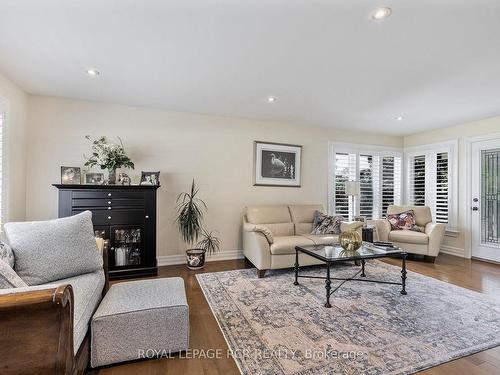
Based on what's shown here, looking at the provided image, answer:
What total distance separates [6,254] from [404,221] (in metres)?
5.36

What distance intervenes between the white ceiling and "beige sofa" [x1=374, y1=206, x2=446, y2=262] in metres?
1.92

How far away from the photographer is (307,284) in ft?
10.2

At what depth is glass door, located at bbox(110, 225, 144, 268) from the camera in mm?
3340

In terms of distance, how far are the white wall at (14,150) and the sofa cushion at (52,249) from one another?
1.65 m

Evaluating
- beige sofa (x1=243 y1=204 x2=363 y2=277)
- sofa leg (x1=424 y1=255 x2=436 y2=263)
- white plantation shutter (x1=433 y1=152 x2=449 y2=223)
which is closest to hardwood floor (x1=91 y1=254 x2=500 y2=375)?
sofa leg (x1=424 y1=255 x2=436 y2=263)

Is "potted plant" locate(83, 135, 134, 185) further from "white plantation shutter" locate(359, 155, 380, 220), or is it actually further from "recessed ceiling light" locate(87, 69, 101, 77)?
"white plantation shutter" locate(359, 155, 380, 220)

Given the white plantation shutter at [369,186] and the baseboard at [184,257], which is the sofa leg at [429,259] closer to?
the white plantation shutter at [369,186]

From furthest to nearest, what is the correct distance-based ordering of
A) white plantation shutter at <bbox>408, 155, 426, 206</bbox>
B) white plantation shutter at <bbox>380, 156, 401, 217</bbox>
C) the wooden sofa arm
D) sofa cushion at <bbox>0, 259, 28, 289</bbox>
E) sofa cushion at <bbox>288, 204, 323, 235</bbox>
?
white plantation shutter at <bbox>380, 156, 401, 217</bbox> < white plantation shutter at <bbox>408, 155, 426, 206</bbox> < sofa cushion at <bbox>288, 204, 323, 235</bbox> < sofa cushion at <bbox>0, 259, 28, 289</bbox> < the wooden sofa arm

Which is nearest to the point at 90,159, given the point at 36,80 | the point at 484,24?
the point at 36,80

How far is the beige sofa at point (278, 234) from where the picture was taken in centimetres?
340

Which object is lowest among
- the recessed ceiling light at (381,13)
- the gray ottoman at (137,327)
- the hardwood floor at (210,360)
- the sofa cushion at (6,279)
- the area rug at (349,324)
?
the hardwood floor at (210,360)

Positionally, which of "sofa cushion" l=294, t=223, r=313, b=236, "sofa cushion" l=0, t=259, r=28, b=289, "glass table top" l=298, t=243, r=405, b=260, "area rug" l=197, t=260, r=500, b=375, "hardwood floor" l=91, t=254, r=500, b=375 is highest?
"sofa cushion" l=0, t=259, r=28, b=289

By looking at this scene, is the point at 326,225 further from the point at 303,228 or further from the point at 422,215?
the point at 422,215

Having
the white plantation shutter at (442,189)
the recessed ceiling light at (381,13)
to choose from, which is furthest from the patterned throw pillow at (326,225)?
the recessed ceiling light at (381,13)
